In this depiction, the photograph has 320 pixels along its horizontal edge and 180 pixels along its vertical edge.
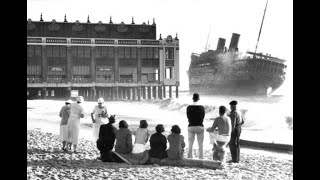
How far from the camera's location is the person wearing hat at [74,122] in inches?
425

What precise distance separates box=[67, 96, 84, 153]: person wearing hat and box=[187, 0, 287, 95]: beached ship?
5714 cm

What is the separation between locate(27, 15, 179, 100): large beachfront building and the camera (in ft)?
160

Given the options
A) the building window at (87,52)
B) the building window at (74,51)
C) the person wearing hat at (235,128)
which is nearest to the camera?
the person wearing hat at (235,128)

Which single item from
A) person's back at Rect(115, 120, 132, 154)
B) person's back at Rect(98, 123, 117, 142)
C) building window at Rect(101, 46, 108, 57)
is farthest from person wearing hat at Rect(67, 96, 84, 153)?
building window at Rect(101, 46, 108, 57)

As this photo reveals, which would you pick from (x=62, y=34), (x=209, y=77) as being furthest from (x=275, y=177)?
(x=209, y=77)

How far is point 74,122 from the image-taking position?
10898 millimetres

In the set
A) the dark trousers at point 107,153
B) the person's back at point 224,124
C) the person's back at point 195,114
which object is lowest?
the dark trousers at point 107,153

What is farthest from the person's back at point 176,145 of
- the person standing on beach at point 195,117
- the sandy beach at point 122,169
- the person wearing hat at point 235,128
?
the person wearing hat at point 235,128

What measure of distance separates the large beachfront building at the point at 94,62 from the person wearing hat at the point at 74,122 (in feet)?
124

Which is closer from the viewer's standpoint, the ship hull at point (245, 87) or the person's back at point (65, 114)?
the person's back at point (65, 114)

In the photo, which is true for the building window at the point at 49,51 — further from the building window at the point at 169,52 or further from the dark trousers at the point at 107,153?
the dark trousers at the point at 107,153

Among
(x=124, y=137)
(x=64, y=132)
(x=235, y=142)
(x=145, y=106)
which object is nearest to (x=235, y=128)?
(x=235, y=142)

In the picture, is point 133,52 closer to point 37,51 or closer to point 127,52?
point 127,52
